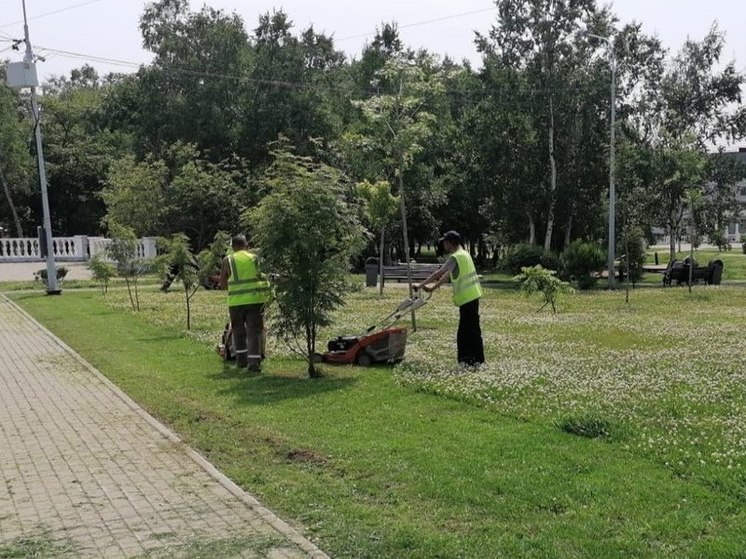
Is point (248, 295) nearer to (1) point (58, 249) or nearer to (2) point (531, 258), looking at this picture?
(2) point (531, 258)

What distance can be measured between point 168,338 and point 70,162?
4029 centimetres

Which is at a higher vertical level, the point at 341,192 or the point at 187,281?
the point at 341,192

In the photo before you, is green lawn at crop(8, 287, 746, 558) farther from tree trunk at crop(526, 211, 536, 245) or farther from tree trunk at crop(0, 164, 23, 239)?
tree trunk at crop(0, 164, 23, 239)

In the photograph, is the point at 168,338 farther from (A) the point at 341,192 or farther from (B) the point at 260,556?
(B) the point at 260,556

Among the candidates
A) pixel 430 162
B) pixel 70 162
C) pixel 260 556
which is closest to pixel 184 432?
pixel 260 556

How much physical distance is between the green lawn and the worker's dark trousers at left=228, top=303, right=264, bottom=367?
0.35m

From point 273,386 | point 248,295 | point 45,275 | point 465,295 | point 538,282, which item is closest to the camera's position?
point 273,386

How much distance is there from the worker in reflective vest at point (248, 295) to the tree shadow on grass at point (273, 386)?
0.45m

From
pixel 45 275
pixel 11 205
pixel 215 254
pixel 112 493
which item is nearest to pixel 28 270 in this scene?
pixel 45 275

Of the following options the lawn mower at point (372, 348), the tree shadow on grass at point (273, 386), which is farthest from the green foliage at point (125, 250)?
the tree shadow on grass at point (273, 386)

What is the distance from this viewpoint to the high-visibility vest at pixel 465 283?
1116cm

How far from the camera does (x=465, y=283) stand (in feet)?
36.7

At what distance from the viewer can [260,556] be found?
16.2 feet

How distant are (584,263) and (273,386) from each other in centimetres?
2163
